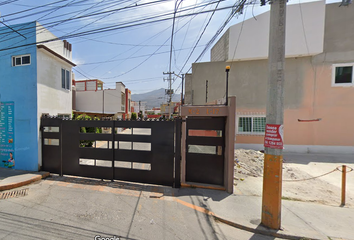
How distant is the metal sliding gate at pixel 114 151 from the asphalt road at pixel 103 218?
2.58 feet

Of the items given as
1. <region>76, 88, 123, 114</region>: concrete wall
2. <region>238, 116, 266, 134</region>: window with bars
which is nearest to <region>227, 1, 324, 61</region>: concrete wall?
<region>238, 116, 266, 134</region>: window with bars

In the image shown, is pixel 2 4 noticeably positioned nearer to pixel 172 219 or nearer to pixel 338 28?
pixel 172 219

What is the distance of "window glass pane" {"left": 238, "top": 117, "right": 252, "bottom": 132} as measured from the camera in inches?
433

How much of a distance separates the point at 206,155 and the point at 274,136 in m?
2.29

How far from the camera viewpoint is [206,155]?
16.3ft

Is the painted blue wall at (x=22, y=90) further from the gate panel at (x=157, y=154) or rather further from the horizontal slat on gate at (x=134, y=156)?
the gate panel at (x=157, y=154)

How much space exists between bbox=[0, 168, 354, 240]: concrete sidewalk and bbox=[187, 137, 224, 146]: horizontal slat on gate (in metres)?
1.48

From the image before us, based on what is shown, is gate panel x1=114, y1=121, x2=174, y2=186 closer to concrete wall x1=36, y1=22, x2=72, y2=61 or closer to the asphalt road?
the asphalt road

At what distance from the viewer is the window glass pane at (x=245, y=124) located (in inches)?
433

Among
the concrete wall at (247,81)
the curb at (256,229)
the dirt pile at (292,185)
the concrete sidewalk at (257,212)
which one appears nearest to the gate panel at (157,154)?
the concrete sidewalk at (257,212)

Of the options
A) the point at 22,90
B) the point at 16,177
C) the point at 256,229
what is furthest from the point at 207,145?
the point at 22,90

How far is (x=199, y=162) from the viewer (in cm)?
499

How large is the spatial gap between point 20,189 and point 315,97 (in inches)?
637

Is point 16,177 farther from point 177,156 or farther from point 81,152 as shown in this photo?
point 177,156
